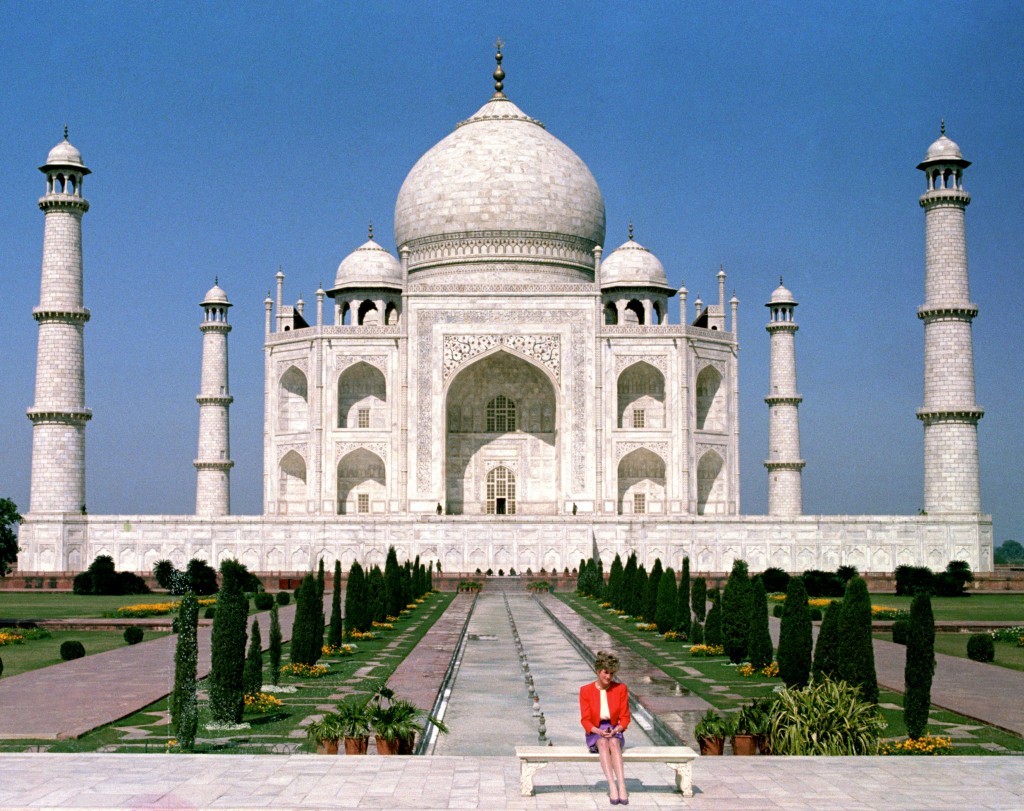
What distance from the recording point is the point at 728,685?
486 inches

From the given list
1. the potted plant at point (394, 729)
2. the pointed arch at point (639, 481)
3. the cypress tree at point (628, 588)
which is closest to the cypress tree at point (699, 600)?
the cypress tree at point (628, 588)

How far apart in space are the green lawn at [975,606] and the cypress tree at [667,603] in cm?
456

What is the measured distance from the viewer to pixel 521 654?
14.8 metres

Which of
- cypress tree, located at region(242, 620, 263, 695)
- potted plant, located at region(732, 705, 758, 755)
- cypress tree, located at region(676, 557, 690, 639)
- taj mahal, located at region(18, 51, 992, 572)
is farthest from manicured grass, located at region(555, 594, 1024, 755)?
taj mahal, located at region(18, 51, 992, 572)

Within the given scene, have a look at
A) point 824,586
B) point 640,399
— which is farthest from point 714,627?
point 640,399

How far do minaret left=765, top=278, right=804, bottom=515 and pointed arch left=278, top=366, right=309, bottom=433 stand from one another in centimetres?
1337

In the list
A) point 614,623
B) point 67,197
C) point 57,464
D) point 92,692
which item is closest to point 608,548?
point 614,623

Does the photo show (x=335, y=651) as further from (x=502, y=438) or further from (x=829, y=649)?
(x=502, y=438)

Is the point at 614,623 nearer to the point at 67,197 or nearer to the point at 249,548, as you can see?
the point at 249,548

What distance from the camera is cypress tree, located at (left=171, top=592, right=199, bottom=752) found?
8445 mm

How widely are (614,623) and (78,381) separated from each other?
16.8m

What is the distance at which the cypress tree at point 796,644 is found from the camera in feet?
36.4

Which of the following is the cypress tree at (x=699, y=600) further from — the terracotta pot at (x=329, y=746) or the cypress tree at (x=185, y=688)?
the cypress tree at (x=185, y=688)

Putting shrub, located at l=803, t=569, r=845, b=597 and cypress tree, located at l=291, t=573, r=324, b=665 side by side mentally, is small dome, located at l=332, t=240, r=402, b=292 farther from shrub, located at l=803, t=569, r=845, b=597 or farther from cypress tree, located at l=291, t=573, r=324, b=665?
cypress tree, located at l=291, t=573, r=324, b=665
